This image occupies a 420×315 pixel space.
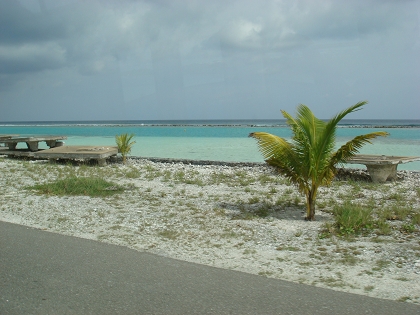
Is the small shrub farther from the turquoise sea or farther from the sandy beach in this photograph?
the turquoise sea

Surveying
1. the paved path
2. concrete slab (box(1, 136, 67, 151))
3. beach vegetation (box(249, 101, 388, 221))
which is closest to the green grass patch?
beach vegetation (box(249, 101, 388, 221))

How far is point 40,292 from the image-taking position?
4324 mm

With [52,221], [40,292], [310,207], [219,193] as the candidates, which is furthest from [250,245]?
[219,193]

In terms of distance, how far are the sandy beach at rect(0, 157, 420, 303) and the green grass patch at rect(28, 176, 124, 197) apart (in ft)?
1.13

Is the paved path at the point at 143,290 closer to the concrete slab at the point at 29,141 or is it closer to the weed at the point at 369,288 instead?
the weed at the point at 369,288

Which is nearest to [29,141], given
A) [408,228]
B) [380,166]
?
[380,166]

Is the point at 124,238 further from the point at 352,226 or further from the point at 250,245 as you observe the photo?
the point at 352,226

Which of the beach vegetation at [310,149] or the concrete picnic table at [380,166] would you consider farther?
the concrete picnic table at [380,166]

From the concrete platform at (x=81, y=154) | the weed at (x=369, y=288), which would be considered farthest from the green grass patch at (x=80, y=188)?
the weed at (x=369, y=288)

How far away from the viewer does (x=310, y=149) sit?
7.98 metres

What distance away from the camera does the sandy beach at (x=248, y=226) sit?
514cm

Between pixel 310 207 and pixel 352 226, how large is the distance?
3.88ft

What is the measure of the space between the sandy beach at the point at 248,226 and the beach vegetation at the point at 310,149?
79 cm

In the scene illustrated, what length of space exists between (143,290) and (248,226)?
10.9 ft
